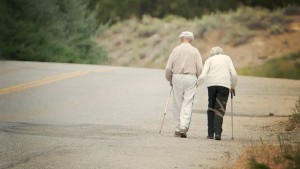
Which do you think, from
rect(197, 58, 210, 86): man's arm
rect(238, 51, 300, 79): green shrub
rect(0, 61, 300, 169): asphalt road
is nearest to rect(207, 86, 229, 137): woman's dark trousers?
rect(197, 58, 210, 86): man's arm

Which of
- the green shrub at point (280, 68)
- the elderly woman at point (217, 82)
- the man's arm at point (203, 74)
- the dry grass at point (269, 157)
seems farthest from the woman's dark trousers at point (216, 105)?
the green shrub at point (280, 68)

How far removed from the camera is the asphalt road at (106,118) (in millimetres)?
12797

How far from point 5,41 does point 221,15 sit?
27.1 meters

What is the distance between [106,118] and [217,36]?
42.5m

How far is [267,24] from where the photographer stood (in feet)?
204

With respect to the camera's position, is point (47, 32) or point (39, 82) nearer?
point (39, 82)

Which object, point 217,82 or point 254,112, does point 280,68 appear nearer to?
point 254,112

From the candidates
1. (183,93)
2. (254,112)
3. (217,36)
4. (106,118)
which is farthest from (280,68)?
(183,93)

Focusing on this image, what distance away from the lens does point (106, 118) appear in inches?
767

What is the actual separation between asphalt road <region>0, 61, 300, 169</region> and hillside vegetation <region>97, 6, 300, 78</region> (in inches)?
959

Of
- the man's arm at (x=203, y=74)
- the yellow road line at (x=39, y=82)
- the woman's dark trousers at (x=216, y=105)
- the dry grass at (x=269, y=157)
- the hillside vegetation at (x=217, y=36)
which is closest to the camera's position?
the dry grass at (x=269, y=157)

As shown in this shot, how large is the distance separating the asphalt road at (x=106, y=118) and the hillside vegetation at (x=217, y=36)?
24.4 metres

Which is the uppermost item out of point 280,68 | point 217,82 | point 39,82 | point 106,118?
point 280,68

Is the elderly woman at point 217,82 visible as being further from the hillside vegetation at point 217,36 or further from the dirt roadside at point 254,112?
the hillside vegetation at point 217,36
